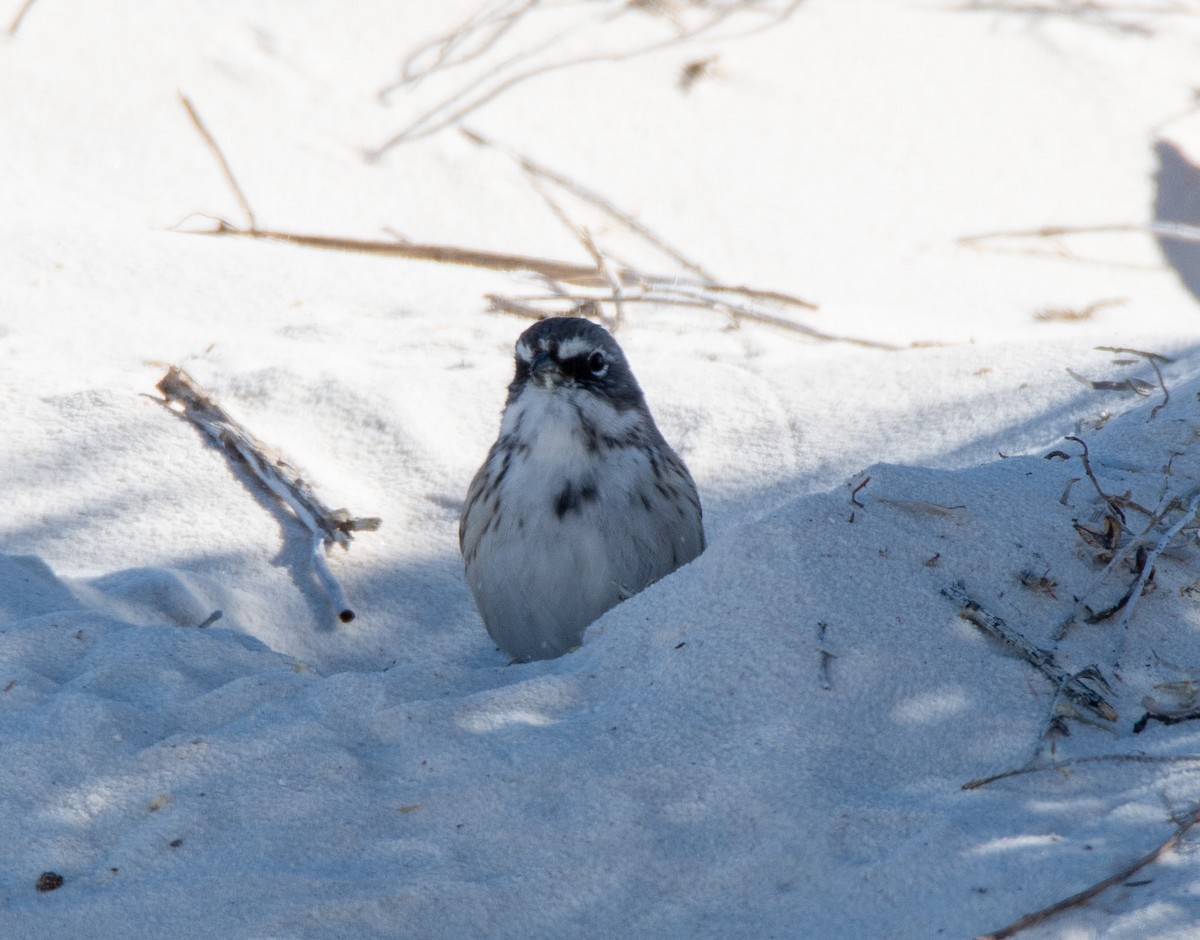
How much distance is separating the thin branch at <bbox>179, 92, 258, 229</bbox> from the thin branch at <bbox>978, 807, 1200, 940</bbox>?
5.61 meters

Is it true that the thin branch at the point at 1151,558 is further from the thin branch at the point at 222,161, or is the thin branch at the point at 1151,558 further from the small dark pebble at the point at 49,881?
the thin branch at the point at 222,161

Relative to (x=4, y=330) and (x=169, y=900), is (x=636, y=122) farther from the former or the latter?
(x=169, y=900)

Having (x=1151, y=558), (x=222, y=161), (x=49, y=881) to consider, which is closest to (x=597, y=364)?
(x=1151, y=558)

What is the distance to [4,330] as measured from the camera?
5.72m

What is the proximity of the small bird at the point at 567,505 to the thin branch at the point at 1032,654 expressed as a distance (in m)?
1.15

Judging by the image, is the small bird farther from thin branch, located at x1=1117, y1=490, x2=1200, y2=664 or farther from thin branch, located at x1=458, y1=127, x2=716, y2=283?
thin branch, located at x1=458, y1=127, x2=716, y2=283

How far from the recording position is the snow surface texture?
255 cm

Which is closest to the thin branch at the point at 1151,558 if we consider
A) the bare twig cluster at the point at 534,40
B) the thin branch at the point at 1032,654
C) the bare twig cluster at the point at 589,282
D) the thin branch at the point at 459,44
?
the thin branch at the point at 1032,654

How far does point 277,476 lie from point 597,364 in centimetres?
131

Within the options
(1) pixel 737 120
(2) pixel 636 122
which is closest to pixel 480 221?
(2) pixel 636 122

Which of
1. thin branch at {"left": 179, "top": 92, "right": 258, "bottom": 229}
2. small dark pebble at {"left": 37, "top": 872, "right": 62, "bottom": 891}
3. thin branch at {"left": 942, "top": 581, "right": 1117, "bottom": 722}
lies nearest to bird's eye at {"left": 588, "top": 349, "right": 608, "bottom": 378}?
thin branch at {"left": 942, "top": 581, "right": 1117, "bottom": 722}

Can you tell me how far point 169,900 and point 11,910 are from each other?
275 mm

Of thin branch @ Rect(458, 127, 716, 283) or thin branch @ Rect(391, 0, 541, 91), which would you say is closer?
thin branch @ Rect(458, 127, 716, 283)

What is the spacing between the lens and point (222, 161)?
720 centimetres
